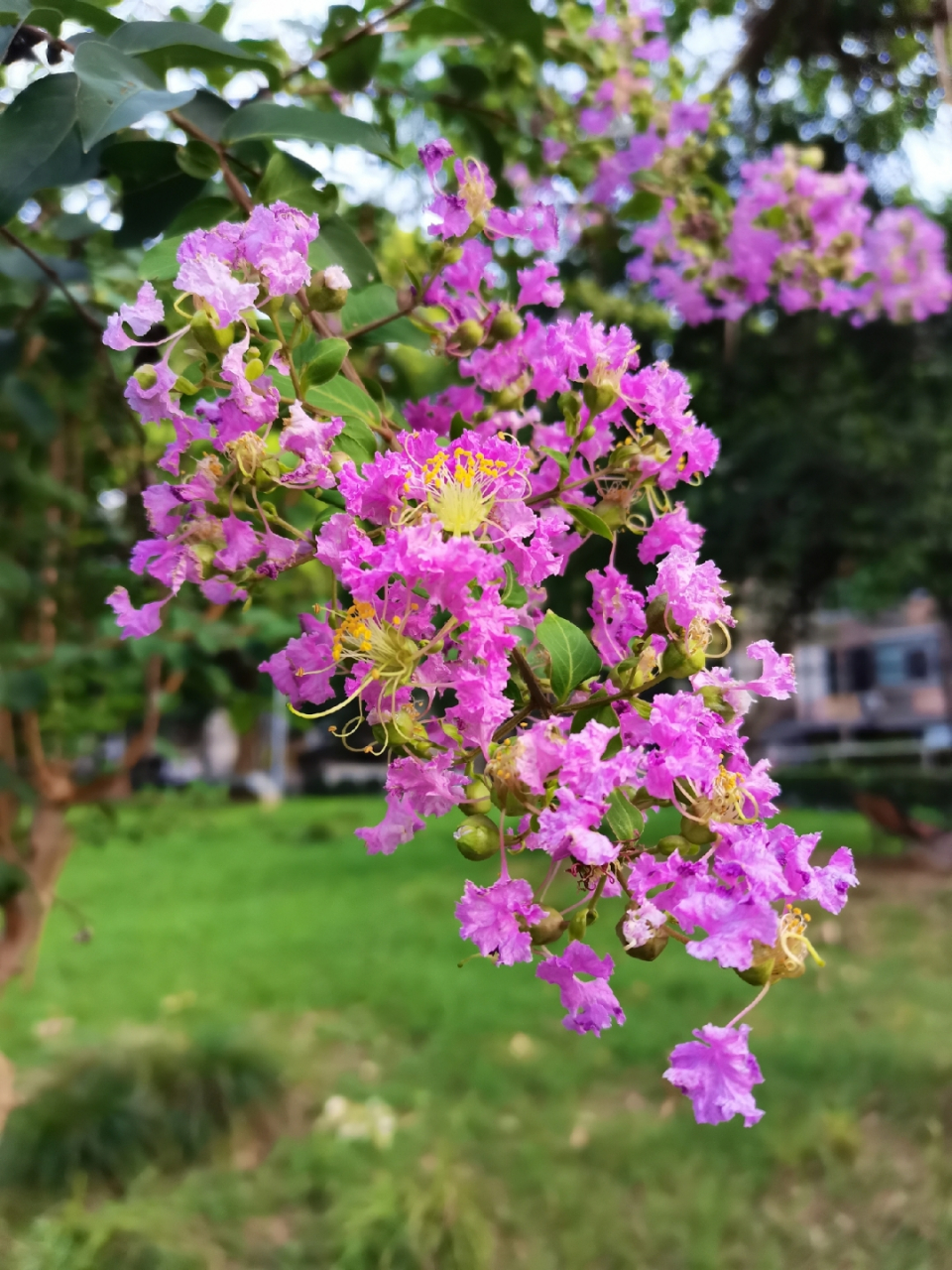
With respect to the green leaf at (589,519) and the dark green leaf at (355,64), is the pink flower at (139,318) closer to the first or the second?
the green leaf at (589,519)

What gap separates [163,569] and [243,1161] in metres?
3.37

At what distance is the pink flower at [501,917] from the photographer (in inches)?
25.9

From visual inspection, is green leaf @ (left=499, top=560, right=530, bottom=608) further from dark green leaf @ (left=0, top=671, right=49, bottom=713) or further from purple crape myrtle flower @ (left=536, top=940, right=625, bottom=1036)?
dark green leaf @ (left=0, top=671, right=49, bottom=713)

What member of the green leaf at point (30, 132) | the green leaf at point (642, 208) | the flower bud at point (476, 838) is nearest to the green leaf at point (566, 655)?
the flower bud at point (476, 838)

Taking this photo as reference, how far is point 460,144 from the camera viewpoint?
1.78m

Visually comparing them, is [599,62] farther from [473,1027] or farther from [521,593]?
[473,1027]

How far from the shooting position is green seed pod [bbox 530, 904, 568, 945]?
67cm

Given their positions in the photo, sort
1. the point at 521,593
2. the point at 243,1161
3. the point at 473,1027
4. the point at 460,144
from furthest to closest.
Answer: the point at 473,1027 < the point at 243,1161 < the point at 460,144 < the point at 521,593

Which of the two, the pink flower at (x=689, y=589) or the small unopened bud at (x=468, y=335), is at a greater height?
the small unopened bud at (x=468, y=335)

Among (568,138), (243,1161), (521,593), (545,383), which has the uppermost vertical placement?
→ (568,138)

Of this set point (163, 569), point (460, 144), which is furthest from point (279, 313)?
point (460, 144)

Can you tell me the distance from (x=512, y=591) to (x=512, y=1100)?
3.50m

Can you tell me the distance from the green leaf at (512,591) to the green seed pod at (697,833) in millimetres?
196

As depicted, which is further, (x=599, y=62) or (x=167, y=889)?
(x=167, y=889)
